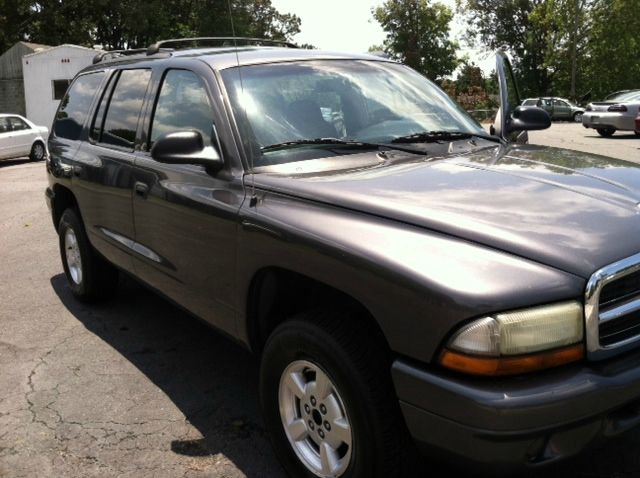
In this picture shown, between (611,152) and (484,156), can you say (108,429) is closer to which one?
(484,156)

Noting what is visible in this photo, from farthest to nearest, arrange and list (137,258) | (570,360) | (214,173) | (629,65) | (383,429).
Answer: (629,65), (137,258), (214,173), (383,429), (570,360)

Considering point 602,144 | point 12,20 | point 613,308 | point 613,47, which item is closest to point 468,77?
point 613,47

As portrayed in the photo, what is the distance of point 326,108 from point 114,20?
39.3m

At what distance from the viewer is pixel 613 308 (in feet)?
7.13

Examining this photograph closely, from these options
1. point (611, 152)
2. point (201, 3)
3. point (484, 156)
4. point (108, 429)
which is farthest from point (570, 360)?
point (201, 3)

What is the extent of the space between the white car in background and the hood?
1812cm

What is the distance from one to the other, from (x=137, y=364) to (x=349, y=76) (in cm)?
218

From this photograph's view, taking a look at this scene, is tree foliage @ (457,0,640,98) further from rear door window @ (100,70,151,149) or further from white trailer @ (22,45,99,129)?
rear door window @ (100,70,151,149)

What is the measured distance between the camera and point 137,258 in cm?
406

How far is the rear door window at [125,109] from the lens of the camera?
4195mm

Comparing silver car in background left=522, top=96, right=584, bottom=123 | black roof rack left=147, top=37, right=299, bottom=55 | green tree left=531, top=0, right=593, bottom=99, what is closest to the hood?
black roof rack left=147, top=37, right=299, bottom=55

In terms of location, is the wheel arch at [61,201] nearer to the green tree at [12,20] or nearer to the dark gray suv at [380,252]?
the dark gray suv at [380,252]

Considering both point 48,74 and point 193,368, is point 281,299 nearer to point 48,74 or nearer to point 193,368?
point 193,368

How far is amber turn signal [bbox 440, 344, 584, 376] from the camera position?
205 cm
